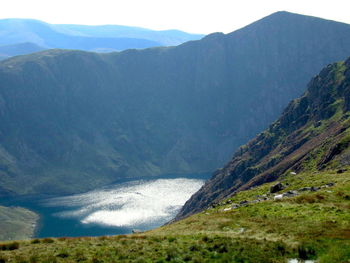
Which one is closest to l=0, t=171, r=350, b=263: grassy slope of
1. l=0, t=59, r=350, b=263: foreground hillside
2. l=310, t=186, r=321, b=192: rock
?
l=0, t=59, r=350, b=263: foreground hillside

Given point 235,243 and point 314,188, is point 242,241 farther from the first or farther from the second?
point 314,188

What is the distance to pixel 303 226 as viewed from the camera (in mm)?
35562

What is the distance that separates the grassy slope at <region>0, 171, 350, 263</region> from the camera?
29.7m

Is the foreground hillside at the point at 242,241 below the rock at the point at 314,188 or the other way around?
below

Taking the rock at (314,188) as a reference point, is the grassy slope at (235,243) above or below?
below

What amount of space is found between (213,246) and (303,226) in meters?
9.11

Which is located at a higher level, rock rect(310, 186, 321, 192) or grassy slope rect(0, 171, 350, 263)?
rock rect(310, 186, 321, 192)

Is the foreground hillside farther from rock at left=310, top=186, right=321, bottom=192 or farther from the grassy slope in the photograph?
rock at left=310, top=186, right=321, bottom=192

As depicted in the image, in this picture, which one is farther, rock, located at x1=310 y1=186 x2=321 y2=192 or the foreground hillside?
rock, located at x1=310 y1=186 x2=321 y2=192

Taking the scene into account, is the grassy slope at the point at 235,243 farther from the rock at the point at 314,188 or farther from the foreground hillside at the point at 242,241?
the rock at the point at 314,188

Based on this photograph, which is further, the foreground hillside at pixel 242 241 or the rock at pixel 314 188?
the rock at pixel 314 188

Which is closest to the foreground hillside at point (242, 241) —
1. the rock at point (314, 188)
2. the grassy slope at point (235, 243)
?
the grassy slope at point (235, 243)

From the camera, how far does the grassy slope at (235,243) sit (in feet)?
97.5

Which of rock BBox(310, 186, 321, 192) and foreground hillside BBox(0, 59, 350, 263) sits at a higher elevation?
rock BBox(310, 186, 321, 192)
